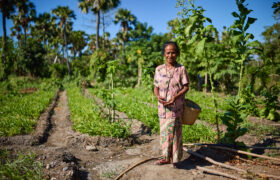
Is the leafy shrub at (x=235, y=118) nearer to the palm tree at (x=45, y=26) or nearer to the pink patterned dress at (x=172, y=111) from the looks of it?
the pink patterned dress at (x=172, y=111)

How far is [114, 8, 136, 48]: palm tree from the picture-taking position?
28.4 meters

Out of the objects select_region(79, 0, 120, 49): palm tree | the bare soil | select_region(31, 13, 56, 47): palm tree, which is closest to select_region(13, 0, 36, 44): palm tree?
select_region(31, 13, 56, 47): palm tree

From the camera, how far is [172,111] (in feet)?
8.31

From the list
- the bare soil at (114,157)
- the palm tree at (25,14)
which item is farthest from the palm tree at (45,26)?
the bare soil at (114,157)

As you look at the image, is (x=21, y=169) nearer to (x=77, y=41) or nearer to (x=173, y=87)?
(x=173, y=87)

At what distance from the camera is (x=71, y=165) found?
263 centimetres

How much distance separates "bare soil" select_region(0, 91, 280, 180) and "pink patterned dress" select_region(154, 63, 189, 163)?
342mm

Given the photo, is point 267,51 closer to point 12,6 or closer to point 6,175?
point 6,175

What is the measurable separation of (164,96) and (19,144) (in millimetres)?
3414

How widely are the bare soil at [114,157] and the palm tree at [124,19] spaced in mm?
26616

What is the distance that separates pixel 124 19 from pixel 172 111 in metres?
29.2

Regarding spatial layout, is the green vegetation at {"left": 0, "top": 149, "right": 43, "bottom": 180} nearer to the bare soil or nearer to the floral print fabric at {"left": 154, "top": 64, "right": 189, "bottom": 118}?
the bare soil

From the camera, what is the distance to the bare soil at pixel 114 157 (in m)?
2.51

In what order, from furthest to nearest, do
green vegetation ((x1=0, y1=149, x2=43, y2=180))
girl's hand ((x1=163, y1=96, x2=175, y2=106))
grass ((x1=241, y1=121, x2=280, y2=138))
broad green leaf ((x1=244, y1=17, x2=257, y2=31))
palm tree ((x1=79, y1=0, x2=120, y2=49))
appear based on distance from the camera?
1. palm tree ((x1=79, y1=0, x2=120, y2=49))
2. grass ((x1=241, y1=121, x2=280, y2=138))
3. broad green leaf ((x1=244, y1=17, x2=257, y2=31))
4. girl's hand ((x1=163, y1=96, x2=175, y2=106))
5. green vegetation ((x1=0, y1=149, x2=43, y2=180))
